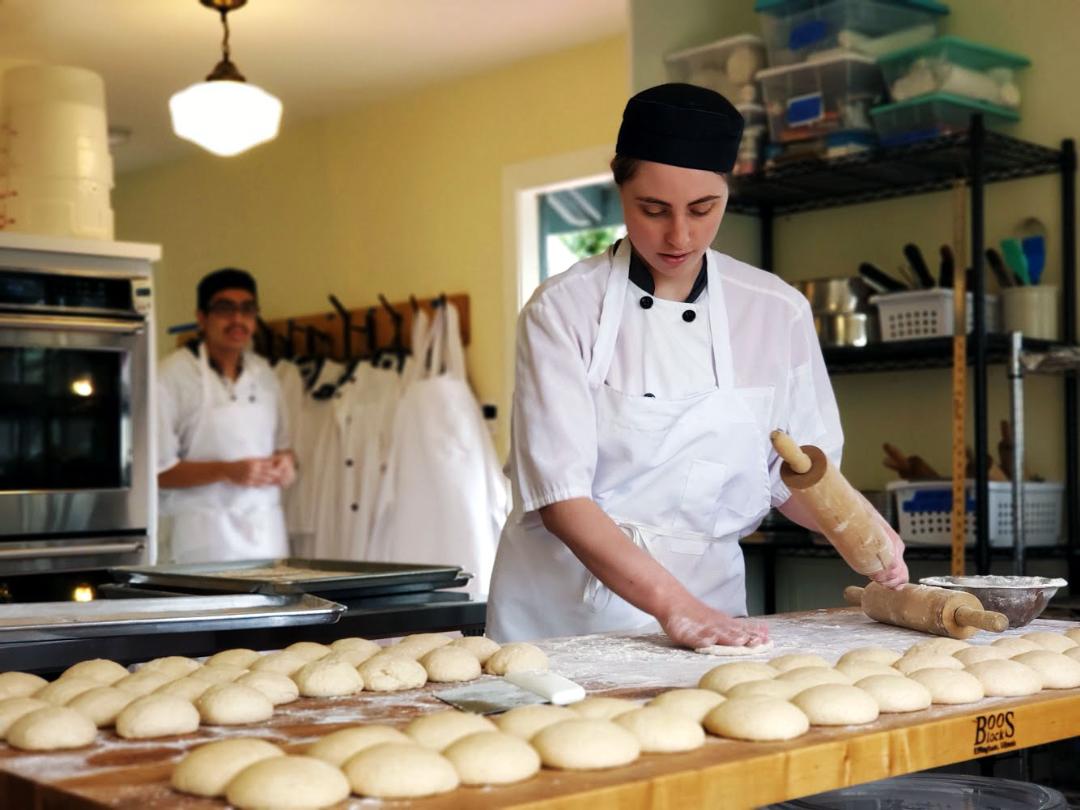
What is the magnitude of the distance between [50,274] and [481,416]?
199 cm

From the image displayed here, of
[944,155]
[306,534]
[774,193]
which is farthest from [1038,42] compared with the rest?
[306,534]

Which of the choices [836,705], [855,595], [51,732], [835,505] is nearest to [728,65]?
[855,595]

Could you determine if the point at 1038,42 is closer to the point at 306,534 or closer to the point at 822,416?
the point at 822,416

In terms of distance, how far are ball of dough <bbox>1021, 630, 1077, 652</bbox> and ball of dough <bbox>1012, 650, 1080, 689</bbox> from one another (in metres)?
0.08

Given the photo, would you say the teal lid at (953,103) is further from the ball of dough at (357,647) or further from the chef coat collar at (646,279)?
the ball of dough at (357,647)

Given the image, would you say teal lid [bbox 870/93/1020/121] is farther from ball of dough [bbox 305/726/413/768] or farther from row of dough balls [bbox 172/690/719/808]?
ball of dough [bbox 305/726/413/768]

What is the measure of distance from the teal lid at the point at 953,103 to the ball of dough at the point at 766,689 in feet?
7.04

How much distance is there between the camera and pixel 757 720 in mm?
1216

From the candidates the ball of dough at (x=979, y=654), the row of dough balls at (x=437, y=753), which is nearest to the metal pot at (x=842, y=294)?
the ball of dough at (x=979, y=654)

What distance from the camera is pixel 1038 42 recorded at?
11.0 feet

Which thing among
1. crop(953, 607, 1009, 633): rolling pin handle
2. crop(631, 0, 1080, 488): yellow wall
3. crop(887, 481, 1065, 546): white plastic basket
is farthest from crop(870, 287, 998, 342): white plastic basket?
crop(953, 607, 1009, 633): rolling pin handle

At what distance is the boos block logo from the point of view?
134 centimetres

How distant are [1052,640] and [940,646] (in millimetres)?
173

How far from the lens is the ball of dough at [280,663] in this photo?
60.9 inches
